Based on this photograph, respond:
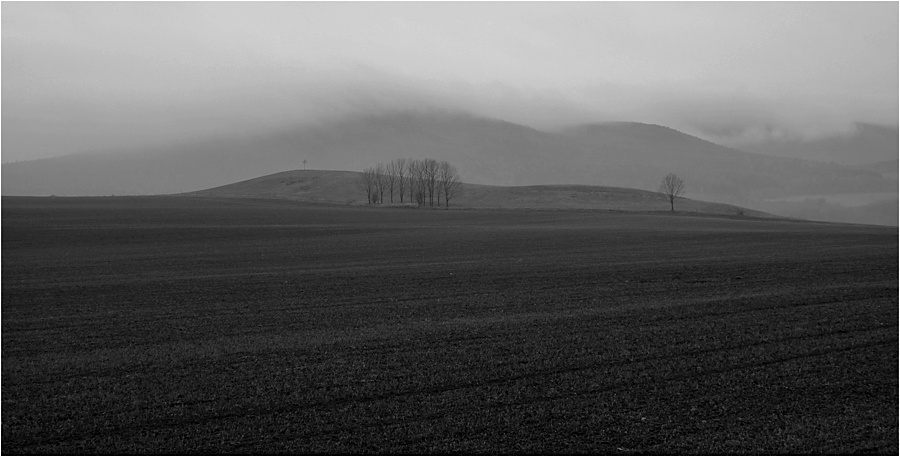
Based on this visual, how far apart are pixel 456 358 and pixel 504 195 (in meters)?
122

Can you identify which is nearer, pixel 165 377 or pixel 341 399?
pixel 341 399

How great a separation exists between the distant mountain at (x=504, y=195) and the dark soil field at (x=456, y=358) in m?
84.6

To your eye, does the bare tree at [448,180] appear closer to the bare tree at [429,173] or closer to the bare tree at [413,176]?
the bare tree at [429,173]

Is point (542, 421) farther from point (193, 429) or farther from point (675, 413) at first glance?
point (193, 429)

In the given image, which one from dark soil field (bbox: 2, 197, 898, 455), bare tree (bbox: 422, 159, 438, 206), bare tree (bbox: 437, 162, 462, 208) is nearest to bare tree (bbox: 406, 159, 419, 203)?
bare tree (bbox: 422, 159, 438, 206)

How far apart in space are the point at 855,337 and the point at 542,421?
8730mm

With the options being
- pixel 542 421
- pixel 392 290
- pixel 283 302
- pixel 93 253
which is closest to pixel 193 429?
pixel 542 421

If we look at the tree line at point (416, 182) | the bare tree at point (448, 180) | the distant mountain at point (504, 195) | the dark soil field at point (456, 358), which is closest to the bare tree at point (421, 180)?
the tree line at point (416, 182)

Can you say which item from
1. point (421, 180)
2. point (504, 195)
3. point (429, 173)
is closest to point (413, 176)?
point (429, 173)

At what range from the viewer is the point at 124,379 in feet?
41.2

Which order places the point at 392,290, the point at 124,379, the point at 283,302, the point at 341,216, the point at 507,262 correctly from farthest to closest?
the point at 341,216 < the point at 507,262 < the point at 392,290 < the point at 283,302 < the point at 124,379

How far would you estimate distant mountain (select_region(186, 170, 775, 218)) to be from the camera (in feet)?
390

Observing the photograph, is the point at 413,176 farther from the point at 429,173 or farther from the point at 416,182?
the point at 429,173

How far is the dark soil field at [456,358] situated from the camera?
1007 cm
